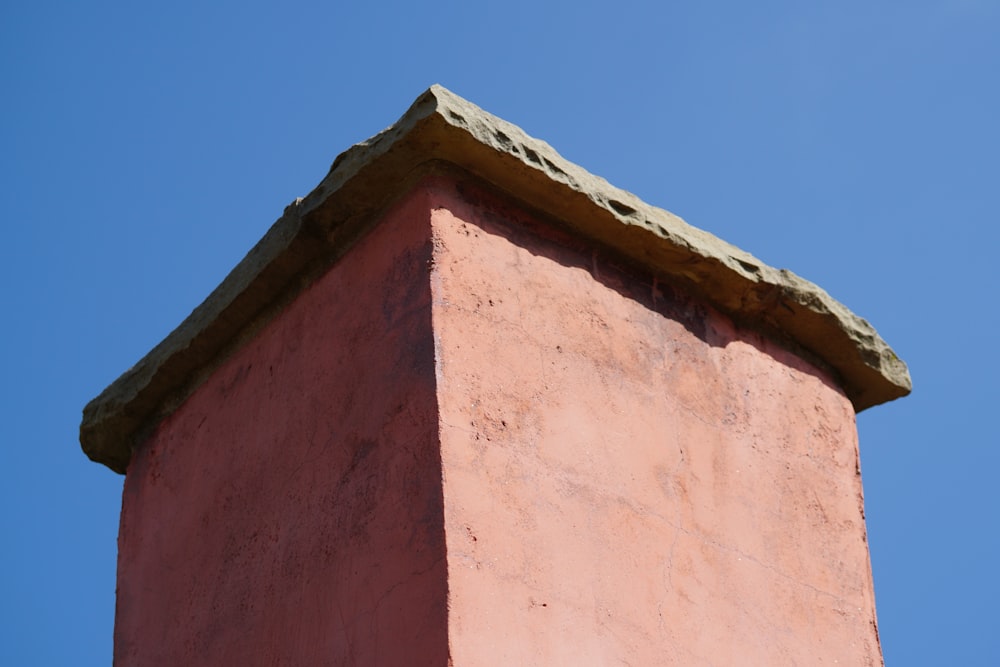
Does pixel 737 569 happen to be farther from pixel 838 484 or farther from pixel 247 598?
pixel 247 598

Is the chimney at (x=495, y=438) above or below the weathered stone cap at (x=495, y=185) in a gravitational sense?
below

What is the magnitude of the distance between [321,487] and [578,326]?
2.20ft

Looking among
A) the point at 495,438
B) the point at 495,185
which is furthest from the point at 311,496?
the point at 495,185

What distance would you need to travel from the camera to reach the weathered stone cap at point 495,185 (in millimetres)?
3596

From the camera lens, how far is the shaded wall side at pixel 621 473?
320cm

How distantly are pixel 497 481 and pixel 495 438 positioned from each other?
0.10 meters

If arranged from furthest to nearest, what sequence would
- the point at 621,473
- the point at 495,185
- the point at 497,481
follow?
the point at 495,185 → the point at 621,473 → the point at 497,481

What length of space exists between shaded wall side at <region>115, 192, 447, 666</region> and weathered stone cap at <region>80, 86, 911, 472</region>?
73 millimetres

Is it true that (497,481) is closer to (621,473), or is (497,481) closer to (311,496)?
(621,473)

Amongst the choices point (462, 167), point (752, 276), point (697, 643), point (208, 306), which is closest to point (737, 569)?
point (697, 643)

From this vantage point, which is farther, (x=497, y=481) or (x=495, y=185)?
(x=495, y=185)

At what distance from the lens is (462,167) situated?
3.63 meters

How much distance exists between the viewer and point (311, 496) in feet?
11.7

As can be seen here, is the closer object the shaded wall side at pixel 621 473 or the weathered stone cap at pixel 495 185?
the shaded wall side at pixel 621 473
